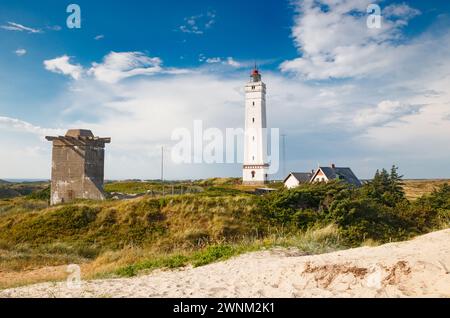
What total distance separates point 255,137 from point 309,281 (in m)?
39.7

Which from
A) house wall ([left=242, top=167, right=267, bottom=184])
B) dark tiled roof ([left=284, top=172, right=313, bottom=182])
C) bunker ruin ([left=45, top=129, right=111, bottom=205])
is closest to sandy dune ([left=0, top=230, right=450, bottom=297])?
bunker ruin ([left=45, top=129, right=111, bottom=205])

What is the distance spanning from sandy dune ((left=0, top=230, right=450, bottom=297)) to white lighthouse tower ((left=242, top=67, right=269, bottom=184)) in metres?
37.7

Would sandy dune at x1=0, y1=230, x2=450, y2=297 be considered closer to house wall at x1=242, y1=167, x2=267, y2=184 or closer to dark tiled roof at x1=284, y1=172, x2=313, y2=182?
dark tiled roof at x1=284, y1=172, x2=313, y2=182

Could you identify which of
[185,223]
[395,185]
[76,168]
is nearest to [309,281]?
[185,223]

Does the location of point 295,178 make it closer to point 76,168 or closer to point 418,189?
point 76,168

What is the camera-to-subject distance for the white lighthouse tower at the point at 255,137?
45438mm

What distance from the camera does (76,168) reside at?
77.1 feet

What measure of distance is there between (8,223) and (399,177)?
29435 millimetres

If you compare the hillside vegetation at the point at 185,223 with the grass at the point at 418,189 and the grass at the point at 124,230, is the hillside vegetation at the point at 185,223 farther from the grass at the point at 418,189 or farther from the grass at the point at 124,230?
the grass at the point at 418,189

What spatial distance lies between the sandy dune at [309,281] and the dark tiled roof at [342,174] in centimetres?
3105

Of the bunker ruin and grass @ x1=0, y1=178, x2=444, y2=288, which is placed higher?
the bunker ruin

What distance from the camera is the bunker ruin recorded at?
23.3 metres
